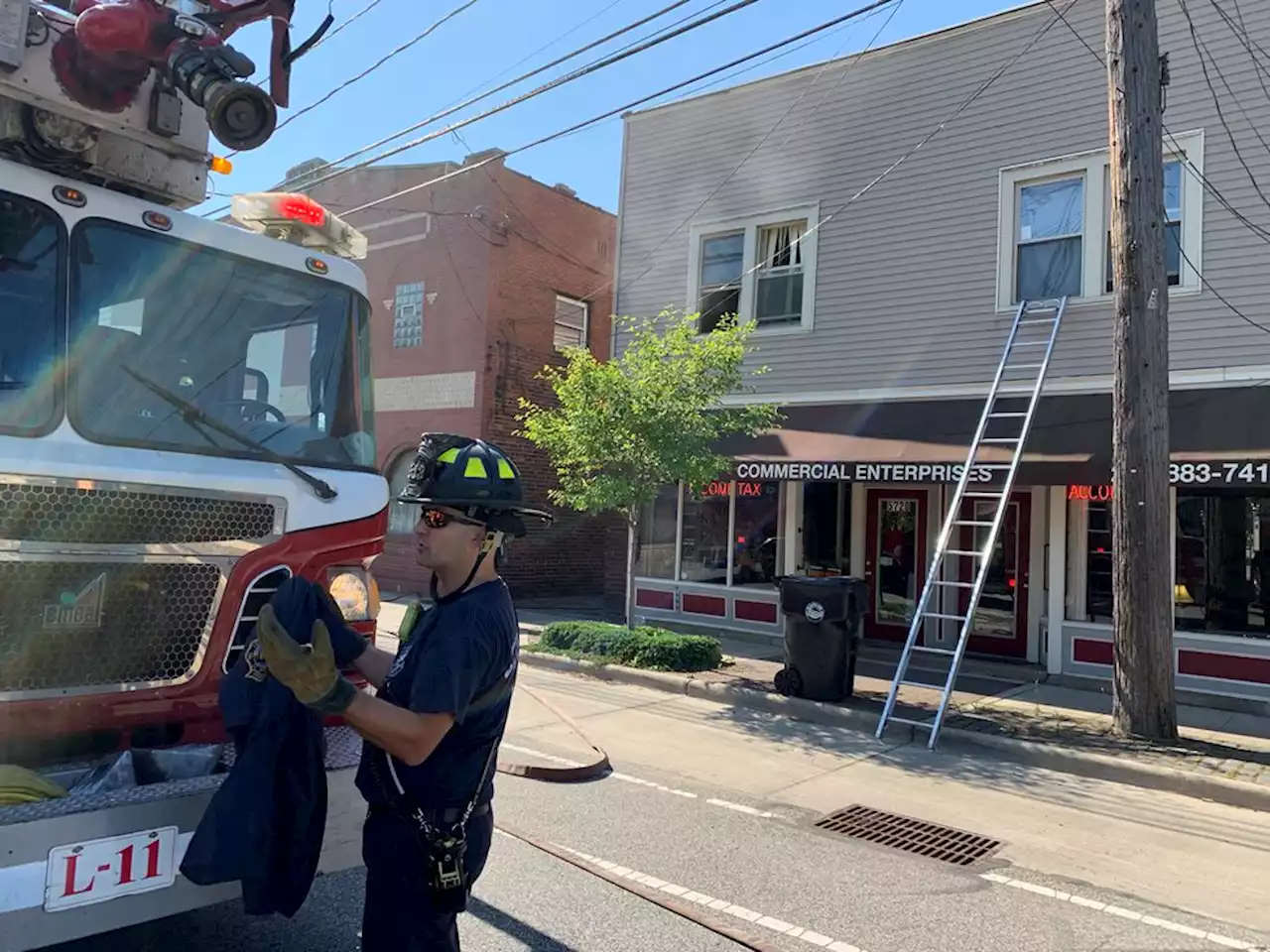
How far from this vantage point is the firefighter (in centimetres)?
223

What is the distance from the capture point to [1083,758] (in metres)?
7.34

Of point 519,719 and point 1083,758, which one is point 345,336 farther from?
point 1083,758

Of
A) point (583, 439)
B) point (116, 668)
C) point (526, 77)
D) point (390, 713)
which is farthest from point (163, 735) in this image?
point (526, 77)

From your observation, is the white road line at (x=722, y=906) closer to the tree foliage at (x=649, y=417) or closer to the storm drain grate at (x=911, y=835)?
the storm drain grate at (x=911, y=835)

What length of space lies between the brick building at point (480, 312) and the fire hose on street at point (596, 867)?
891 cm

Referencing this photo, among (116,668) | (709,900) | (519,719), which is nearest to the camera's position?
(116,668)

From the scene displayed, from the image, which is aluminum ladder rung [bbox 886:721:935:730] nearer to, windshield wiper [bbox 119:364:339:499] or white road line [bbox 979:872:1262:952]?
white road line [bbox 979:872:1262:952]

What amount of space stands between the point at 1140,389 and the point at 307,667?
7.71 m

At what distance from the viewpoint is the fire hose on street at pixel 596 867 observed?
4.12 m

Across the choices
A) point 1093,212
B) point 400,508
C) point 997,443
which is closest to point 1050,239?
point 1093,212

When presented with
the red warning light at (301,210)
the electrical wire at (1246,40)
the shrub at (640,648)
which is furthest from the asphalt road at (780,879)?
the electrical wire at (1246,40)

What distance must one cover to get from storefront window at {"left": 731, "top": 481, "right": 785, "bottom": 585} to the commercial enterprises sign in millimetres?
1821

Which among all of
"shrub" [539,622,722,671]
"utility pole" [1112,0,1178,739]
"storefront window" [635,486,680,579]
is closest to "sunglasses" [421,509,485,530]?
"utility pole" [1112,0,1178,739]

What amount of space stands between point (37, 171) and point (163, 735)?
194 centimetres
